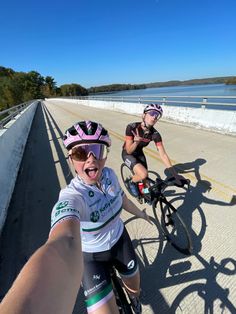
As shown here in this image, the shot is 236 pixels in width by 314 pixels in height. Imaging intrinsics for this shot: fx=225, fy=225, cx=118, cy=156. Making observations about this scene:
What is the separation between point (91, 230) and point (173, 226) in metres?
2.26

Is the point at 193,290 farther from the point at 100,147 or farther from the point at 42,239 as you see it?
the point at 42,239

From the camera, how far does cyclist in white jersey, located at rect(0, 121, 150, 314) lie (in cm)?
124

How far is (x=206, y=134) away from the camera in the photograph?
1036 cm

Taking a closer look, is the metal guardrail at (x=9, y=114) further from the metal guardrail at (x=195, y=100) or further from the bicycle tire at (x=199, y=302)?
the metal guardrail at (x=195, y=100)

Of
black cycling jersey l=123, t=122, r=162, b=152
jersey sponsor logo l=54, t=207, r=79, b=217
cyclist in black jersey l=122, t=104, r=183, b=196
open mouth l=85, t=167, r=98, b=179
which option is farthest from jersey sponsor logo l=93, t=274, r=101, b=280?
black cycling jersey l=123, t=122, r=162, b=152

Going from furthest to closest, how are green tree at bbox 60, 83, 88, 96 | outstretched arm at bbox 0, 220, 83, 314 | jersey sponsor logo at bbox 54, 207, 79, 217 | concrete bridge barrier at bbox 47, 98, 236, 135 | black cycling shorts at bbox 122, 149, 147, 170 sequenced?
green tree at bbox 60, 83, 88, 96 < concrete bridge barrier at bbox 47, 98, 236, 135 < black cycling shorts at bbox 122, 149, 147, 170 < jersey sponsor logo at bbox 54, 207, 79, 217 < outstretched arm at bbox 0, 220, 83, 314

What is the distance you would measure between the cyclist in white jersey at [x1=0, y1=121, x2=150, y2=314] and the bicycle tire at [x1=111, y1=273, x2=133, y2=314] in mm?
128

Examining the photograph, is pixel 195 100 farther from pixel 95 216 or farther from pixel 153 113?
pixel 95 216

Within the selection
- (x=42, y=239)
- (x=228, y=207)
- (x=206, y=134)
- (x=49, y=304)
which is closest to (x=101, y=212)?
(x=49, y=304)

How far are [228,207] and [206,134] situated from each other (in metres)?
6.60

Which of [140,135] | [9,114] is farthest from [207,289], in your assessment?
[9,114]

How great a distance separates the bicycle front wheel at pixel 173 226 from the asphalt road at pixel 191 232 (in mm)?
133

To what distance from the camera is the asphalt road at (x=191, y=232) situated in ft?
8.63

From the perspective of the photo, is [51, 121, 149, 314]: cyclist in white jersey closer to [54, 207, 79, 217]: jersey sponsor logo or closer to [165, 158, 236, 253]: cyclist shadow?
[54, 207, 79, 217]: jersey sponsor logo
